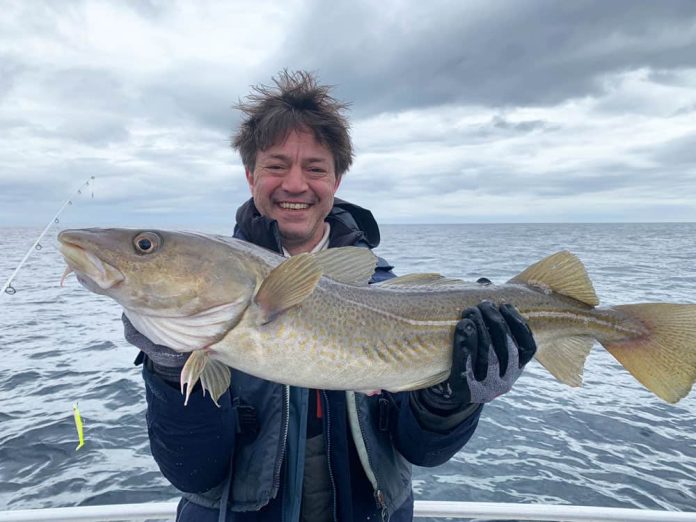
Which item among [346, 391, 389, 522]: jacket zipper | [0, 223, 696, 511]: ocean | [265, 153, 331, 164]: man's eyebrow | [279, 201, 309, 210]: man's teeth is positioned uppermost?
[265, 153, 331, 164]: man's eyebrow

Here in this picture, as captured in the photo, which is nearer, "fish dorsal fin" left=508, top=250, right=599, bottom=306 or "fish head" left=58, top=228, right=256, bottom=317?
"fish head" left=58, top=228, right=256, bottom=317

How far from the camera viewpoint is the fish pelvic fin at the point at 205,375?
2391mm

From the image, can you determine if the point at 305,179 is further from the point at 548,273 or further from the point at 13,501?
the point at 13,501

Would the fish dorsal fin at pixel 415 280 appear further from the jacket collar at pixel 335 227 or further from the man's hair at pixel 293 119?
the man's hair at pixel 293 119

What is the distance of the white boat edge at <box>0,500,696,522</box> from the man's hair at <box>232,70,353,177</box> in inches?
118

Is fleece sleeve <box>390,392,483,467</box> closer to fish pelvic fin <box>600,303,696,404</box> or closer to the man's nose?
fish pelvic fin <box>600,303,696,404</box>

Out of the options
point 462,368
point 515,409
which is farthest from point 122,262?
point 515,409

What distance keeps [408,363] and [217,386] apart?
3.62 feet

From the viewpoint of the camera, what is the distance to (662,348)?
3.22 metres

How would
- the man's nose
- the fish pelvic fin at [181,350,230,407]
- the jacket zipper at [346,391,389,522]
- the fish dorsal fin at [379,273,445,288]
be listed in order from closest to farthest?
1. the fish pelvic fin at [181,350,230,407]
2. the jacket zipper at [346,391,389,522]
3. the fish dorsal fin at [379,273,445,288]
4. the man's nose

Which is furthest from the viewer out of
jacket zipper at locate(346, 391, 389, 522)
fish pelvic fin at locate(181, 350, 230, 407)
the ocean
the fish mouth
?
the ocean

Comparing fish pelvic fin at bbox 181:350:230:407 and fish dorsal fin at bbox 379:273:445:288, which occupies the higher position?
fish dorsal fin at bbox 379:273:445:288

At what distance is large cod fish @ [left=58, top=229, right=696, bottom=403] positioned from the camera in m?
2.42

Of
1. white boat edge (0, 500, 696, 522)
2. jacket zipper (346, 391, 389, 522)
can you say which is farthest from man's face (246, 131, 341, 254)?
white boat edge (0, 500, 696, 522)
